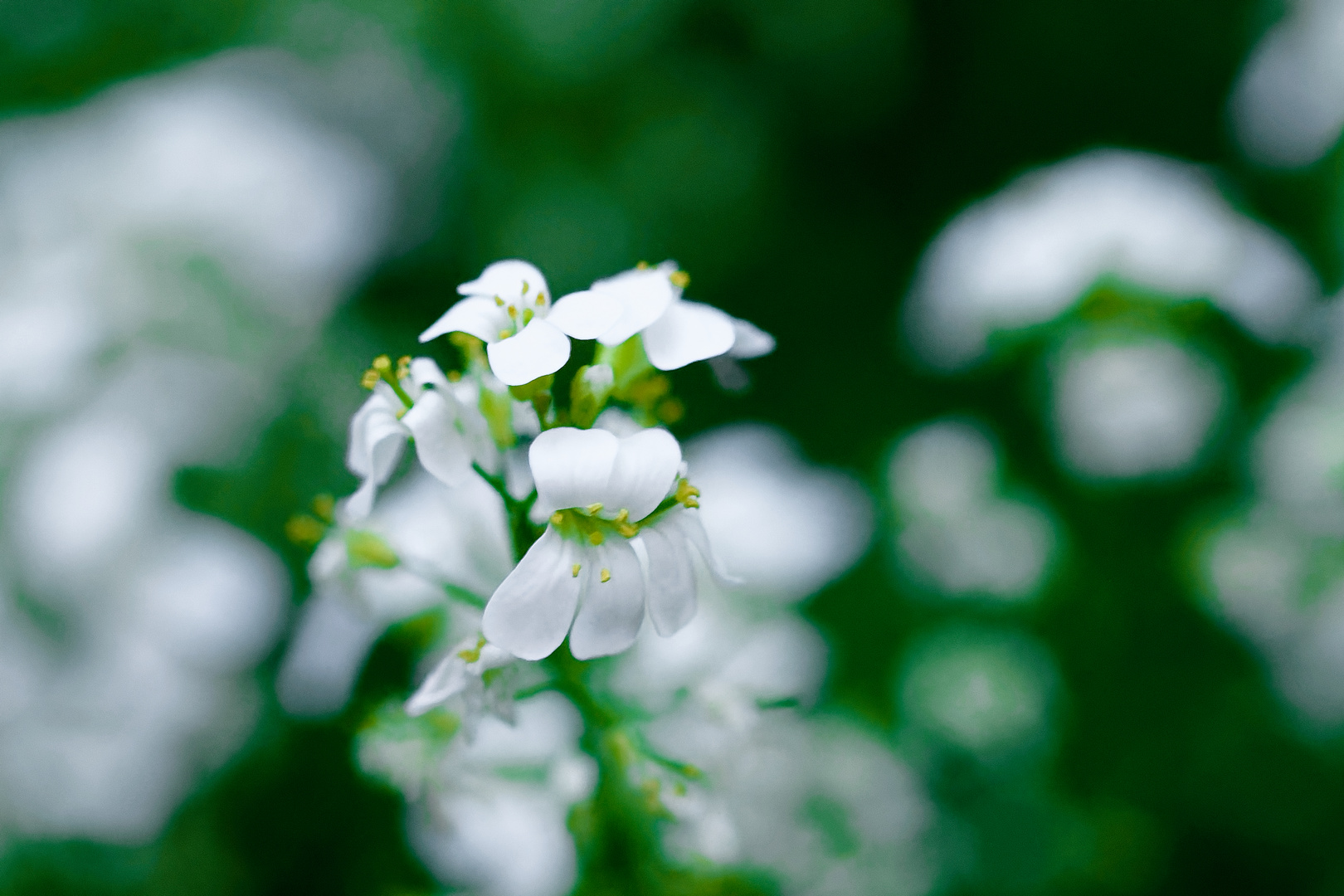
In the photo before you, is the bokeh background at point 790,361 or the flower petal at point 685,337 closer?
the flower petal at point 685,337

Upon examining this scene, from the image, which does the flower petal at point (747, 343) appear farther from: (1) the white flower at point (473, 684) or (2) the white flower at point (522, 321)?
(1) the white flower at point (473, 684)

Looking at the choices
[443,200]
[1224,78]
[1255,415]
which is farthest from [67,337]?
[1224,78]

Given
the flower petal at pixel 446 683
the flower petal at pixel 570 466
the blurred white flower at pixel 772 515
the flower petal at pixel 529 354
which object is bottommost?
the flower petal at pixel 446 683

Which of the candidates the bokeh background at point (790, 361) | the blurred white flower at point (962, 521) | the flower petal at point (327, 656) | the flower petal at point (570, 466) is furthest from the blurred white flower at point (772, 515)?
the flower petal at point (570, 466)

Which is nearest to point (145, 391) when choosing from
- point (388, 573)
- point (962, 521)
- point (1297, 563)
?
point (388, 573)

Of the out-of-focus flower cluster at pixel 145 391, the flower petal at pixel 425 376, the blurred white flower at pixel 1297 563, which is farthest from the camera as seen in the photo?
the blurred white flower at pixel 1297 563
